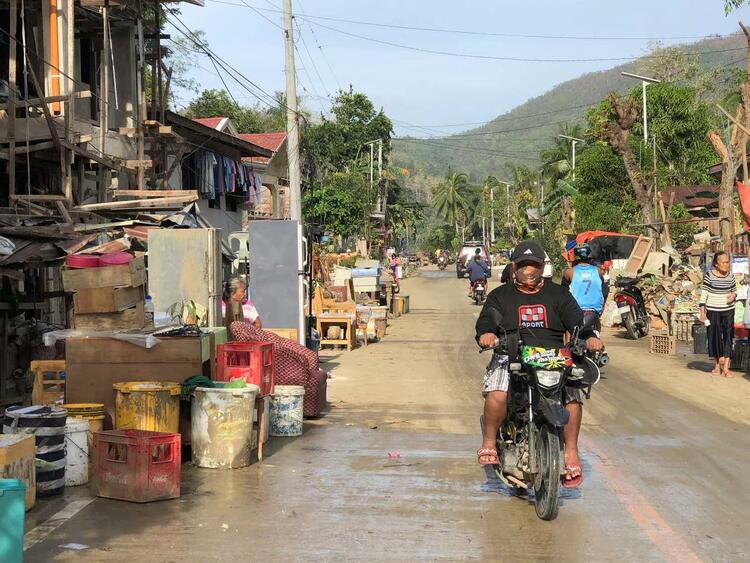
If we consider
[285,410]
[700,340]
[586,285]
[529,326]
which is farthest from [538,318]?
[700,340]

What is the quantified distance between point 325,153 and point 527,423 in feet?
208

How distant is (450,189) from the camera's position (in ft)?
369

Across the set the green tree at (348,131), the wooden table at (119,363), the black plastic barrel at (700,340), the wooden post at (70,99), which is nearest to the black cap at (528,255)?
the wooden table at (119,363)

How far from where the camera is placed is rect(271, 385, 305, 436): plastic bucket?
33.6 feet

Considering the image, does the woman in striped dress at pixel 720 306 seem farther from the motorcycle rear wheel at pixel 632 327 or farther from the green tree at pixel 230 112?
the green tree at pixel 230 112

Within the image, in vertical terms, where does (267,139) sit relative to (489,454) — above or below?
above

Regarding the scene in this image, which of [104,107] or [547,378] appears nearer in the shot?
[547,378]

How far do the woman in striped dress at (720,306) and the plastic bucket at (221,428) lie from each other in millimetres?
9018

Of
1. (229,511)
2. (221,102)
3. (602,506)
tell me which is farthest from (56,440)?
(221,102)

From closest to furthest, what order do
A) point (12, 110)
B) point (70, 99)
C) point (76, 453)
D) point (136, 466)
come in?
point (136, 466), point (76, 453), point (12, 110), point (70, 99)

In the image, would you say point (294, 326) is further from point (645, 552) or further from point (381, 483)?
point (645, 552)

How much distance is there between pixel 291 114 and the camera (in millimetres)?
23297

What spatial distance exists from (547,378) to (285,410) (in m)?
4.23

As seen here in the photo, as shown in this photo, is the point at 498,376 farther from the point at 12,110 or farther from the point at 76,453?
the point at 12,110
